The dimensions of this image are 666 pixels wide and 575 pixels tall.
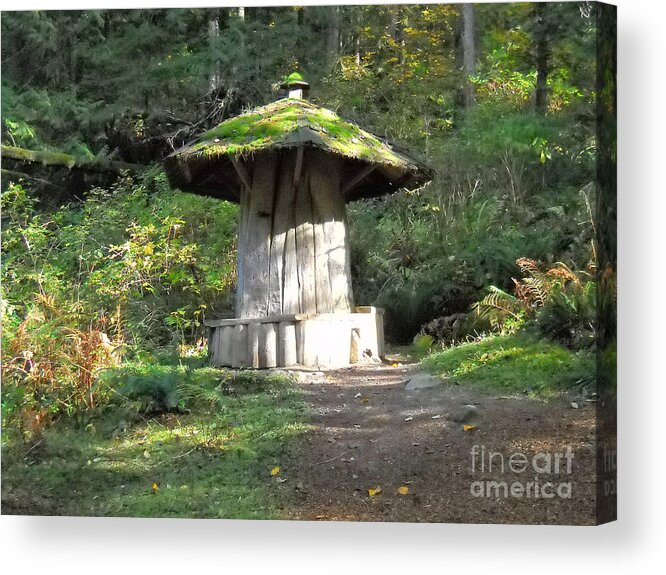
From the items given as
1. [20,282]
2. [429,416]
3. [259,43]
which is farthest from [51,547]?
[259,43]

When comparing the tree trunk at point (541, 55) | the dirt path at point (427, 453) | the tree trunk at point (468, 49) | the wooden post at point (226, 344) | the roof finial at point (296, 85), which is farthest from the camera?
the wooden post at point (226, 344)

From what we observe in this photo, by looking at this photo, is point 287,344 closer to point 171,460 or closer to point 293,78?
point 171,460

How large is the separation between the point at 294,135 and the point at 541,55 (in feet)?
6.25

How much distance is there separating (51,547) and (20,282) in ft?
6.66

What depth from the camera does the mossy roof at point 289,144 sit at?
8.09 meters

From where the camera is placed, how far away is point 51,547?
26.1ft

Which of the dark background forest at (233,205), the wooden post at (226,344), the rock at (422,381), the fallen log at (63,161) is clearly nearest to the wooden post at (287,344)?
the wooden post at (226,344)

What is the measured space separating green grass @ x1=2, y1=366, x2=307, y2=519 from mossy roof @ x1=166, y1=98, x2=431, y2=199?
1566 mm

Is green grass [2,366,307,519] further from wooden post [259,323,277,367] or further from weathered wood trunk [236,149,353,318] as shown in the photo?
weathered wood trunk [236,149,353,318]

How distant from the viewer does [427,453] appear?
7.54 meters

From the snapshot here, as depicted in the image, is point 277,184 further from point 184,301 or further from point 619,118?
point 619,118

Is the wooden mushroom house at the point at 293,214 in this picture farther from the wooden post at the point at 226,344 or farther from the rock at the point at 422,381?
the rock at the point at 422,381

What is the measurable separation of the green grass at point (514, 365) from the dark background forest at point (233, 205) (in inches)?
3.9

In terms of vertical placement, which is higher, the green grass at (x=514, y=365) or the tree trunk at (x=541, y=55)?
the tree trunk at (x=541, y=55)
